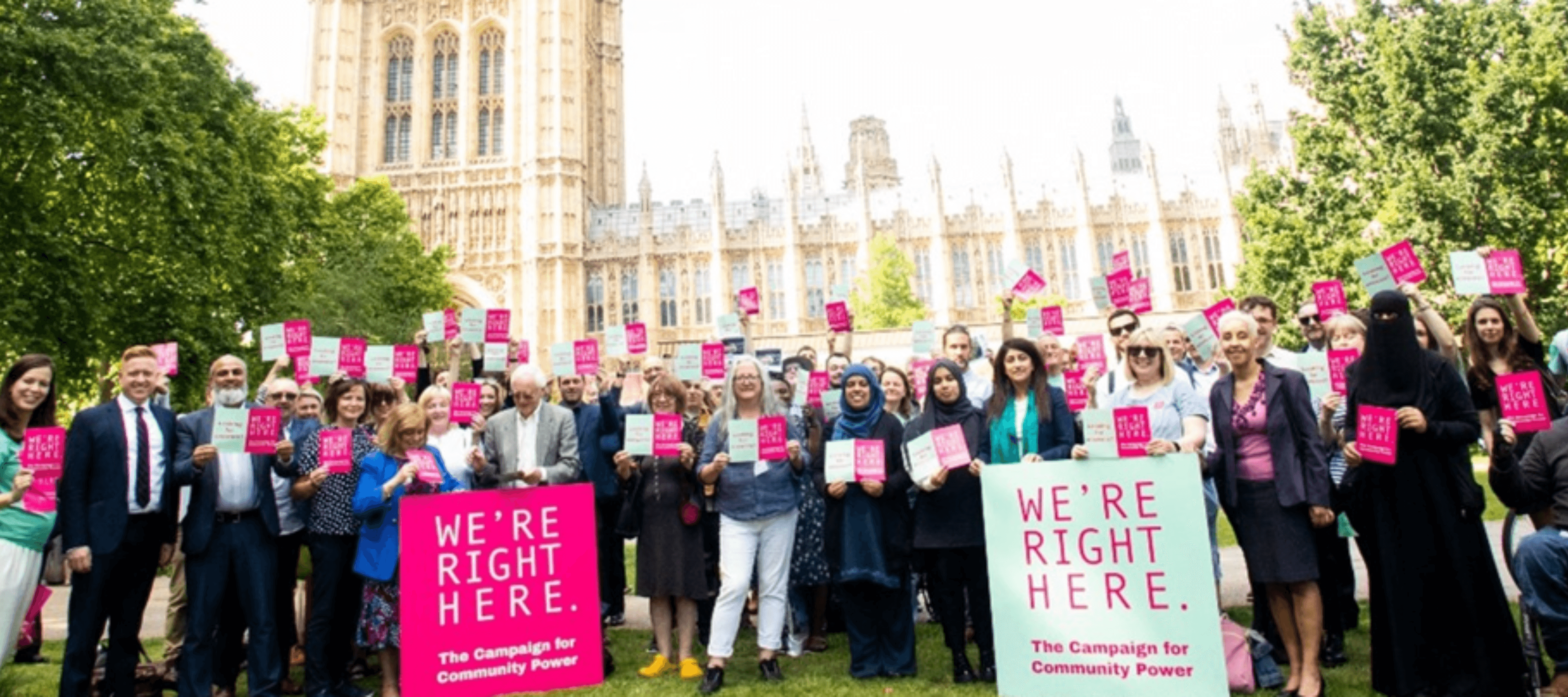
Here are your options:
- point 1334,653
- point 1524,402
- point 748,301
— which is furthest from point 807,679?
point 748,301

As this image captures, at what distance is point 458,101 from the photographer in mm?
46406

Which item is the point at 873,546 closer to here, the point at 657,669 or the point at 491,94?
the point at 657,669

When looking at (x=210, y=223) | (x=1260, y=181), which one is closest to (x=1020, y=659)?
(x=210, y=223)

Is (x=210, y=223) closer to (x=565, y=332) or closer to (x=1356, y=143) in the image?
(x=1356, y=143)

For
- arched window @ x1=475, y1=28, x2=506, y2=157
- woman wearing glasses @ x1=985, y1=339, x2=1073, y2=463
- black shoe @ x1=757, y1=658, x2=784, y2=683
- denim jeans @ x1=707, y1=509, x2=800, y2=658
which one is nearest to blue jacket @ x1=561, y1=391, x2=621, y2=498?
denim jeans @ x1=707, y1=509, x2=800, y2=658

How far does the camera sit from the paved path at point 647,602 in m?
7.68

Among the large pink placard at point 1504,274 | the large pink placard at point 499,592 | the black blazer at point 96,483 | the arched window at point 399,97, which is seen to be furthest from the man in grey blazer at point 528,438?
the arched window at point 399,97

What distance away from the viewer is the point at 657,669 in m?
5.84

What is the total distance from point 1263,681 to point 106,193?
18.1 metres

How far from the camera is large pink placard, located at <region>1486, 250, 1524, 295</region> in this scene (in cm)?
566

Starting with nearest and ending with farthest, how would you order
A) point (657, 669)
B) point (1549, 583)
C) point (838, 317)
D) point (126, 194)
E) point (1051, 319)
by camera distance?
point (1549, 583) → point (657, 669) → point (1051, 319) → point (838, 317) → point (126, 194)

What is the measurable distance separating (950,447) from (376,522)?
3486 mm

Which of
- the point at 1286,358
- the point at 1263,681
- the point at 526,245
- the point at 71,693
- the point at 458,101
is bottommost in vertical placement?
the point at 1263,681

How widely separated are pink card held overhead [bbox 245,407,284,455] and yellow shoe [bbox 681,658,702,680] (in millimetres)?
2801
